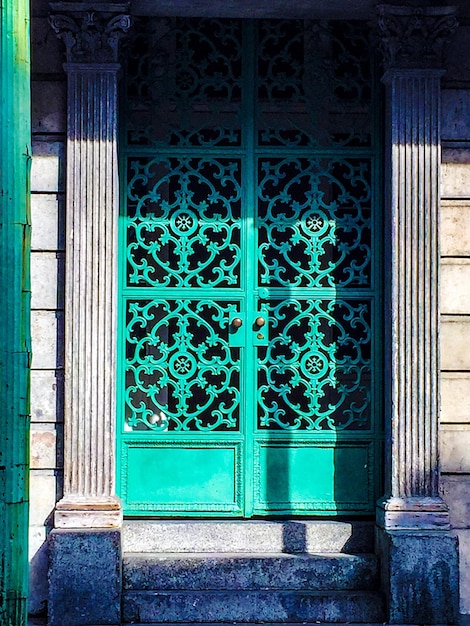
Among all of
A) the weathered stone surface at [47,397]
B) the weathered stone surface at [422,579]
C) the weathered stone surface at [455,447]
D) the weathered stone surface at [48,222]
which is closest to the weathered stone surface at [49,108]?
the weathered stone surface at [48,222]

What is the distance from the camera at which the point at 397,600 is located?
6.80 metres

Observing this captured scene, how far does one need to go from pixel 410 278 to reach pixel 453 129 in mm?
1070

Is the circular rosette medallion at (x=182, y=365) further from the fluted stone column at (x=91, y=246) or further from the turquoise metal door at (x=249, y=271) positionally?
the fluted stone column at (x=91, y=246)

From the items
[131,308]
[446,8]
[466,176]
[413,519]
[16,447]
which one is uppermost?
[446,8]

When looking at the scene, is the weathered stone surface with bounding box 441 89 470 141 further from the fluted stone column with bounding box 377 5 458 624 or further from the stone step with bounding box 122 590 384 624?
the stone step with bounding box 122 590 384 624

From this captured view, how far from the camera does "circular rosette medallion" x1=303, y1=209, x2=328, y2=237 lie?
24.3 feet

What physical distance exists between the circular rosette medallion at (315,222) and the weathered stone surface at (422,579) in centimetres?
210

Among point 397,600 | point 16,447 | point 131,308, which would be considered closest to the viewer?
point 16,447

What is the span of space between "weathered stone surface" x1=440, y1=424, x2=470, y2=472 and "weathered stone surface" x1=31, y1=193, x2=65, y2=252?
2849mm

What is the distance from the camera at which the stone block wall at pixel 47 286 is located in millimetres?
7023

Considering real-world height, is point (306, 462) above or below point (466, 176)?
below

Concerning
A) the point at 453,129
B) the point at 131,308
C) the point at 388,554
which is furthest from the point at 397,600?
the point at 453,129

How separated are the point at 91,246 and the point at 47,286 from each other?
41 centimetres

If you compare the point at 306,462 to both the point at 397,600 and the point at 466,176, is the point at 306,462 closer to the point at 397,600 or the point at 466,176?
the point at 397,600
